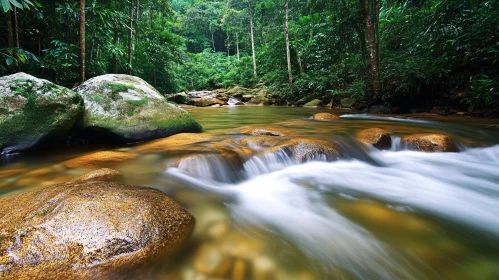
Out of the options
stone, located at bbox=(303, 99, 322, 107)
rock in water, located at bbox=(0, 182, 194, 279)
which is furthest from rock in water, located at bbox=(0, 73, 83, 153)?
stone, located at bbox=(303, 99, 322, 107)

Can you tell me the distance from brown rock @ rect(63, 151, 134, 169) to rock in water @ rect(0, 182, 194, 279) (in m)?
1.21

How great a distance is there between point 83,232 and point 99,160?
2.06 meters

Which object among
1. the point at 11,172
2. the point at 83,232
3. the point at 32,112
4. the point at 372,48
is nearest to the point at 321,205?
the point at 83,232

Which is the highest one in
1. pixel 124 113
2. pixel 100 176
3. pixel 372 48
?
pixel 372 48

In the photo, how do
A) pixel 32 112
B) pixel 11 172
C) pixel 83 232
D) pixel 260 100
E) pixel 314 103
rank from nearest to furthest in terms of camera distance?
1. pixel 83 232
2. pixel 11 172
3. pixel 32 112
4. pixel 314 103
5. pixel 260 100

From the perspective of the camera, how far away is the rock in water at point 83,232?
1.33 m

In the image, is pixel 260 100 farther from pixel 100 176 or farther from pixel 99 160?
pixel 100 176

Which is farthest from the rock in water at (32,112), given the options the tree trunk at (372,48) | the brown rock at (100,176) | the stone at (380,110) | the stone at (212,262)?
the tree trunk at (372,48)

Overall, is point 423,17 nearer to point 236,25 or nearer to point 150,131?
point 150,131

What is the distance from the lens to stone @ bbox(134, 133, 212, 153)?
3906mm

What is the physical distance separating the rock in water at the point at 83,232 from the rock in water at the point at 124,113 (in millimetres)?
2587

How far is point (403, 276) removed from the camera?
5.01 feet

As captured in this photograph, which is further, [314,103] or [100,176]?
[314,103]

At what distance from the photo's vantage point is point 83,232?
1.47 meters
